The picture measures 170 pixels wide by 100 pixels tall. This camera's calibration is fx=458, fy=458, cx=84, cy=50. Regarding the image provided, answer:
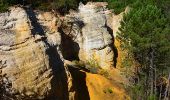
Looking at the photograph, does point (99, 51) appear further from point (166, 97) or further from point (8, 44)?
point (8, 44)

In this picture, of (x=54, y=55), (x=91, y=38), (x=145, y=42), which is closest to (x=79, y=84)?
(x=54, y=55)

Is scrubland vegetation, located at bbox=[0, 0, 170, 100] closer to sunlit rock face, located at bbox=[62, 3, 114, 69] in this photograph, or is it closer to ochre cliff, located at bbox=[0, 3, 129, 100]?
sunlit rock face, located at bbox=[62, 3, 114, 69]

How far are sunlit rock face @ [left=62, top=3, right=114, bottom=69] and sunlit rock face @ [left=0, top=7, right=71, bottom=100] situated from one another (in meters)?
12.2

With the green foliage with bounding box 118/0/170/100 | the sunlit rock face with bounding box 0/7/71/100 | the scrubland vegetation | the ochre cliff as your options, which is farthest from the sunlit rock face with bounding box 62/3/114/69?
the sunlit rock face with bounding box 0/7/71/100

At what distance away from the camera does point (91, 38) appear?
4550 cm

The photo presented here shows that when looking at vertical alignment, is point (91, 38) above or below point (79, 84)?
above

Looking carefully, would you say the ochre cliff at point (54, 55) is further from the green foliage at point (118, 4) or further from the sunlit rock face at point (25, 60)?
the green foliage at point (118, 4)

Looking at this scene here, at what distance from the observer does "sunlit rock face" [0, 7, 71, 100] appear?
29906 mm

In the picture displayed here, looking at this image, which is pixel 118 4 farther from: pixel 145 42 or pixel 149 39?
pixel 149 39

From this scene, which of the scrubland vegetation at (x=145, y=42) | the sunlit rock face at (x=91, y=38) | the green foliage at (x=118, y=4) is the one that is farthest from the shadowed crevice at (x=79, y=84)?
the green foliage at (x=118, y=4)

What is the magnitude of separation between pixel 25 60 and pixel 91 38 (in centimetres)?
1600

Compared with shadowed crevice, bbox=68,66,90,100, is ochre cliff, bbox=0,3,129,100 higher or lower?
higher

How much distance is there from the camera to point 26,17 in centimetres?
3209

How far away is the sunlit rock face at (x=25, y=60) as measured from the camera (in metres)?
29.9
